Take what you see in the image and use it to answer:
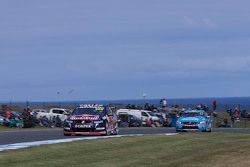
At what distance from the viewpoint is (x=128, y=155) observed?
55.3ft

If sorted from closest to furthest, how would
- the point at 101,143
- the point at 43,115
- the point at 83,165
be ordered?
the point at 83,165 → the point at 101,143 → the point at 43,115

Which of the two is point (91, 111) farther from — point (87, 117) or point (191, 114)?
point (191, 114)

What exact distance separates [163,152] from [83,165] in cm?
378

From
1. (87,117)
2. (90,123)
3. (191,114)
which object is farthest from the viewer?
(191,114)

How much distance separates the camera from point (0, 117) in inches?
1775

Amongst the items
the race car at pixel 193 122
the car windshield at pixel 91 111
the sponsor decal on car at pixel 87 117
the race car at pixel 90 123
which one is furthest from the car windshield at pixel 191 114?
the sponsor decal on car at pixel 87 117

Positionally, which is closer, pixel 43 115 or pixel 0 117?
pixel 0 117

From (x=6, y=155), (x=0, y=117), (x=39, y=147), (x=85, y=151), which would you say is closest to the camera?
(x=6, y=155)

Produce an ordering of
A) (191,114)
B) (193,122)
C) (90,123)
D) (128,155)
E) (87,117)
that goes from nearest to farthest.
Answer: (128,155), (90,123), (87,117), (193,122), (191,114)

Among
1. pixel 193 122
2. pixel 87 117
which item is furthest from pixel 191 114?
pixel 87 117

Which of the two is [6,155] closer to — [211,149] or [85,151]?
[85,151]

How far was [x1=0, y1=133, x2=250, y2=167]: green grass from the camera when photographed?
1493 centimetres

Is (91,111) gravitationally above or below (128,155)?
above

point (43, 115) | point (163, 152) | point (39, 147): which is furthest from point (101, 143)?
point (43, 115)
